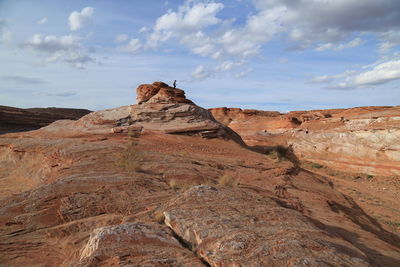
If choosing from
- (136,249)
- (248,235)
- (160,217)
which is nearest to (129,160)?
(160,217)

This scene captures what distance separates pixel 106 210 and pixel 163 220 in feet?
6.02

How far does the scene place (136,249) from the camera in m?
3.90

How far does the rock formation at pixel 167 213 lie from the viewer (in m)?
3.86

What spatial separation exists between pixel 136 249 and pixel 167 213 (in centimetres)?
128

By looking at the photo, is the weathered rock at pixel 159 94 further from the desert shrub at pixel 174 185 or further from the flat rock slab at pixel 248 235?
the flat rock slab at pixel 248 235

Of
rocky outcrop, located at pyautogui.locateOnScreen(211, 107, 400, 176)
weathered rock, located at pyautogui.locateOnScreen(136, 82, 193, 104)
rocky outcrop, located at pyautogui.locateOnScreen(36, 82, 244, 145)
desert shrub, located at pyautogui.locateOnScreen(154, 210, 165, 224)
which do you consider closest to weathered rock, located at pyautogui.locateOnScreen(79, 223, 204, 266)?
desert shrub, located at pyautogui.locateOnScreen(154, 210, 165, 224)

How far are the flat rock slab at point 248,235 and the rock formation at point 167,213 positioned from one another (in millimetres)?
17

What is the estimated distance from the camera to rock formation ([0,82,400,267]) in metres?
3.86

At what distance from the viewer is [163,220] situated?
533 centimetres

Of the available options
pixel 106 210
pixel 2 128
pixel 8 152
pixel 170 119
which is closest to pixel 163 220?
pixel 106 210

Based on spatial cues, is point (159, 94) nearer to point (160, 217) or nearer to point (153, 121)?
point (153, 121)

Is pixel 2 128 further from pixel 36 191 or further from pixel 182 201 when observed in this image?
pixel 182 201

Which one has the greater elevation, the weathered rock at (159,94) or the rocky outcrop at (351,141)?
the weathered rock at (159,94)

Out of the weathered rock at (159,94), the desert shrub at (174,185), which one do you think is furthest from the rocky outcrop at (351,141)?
the desert shrub at (174,185)
